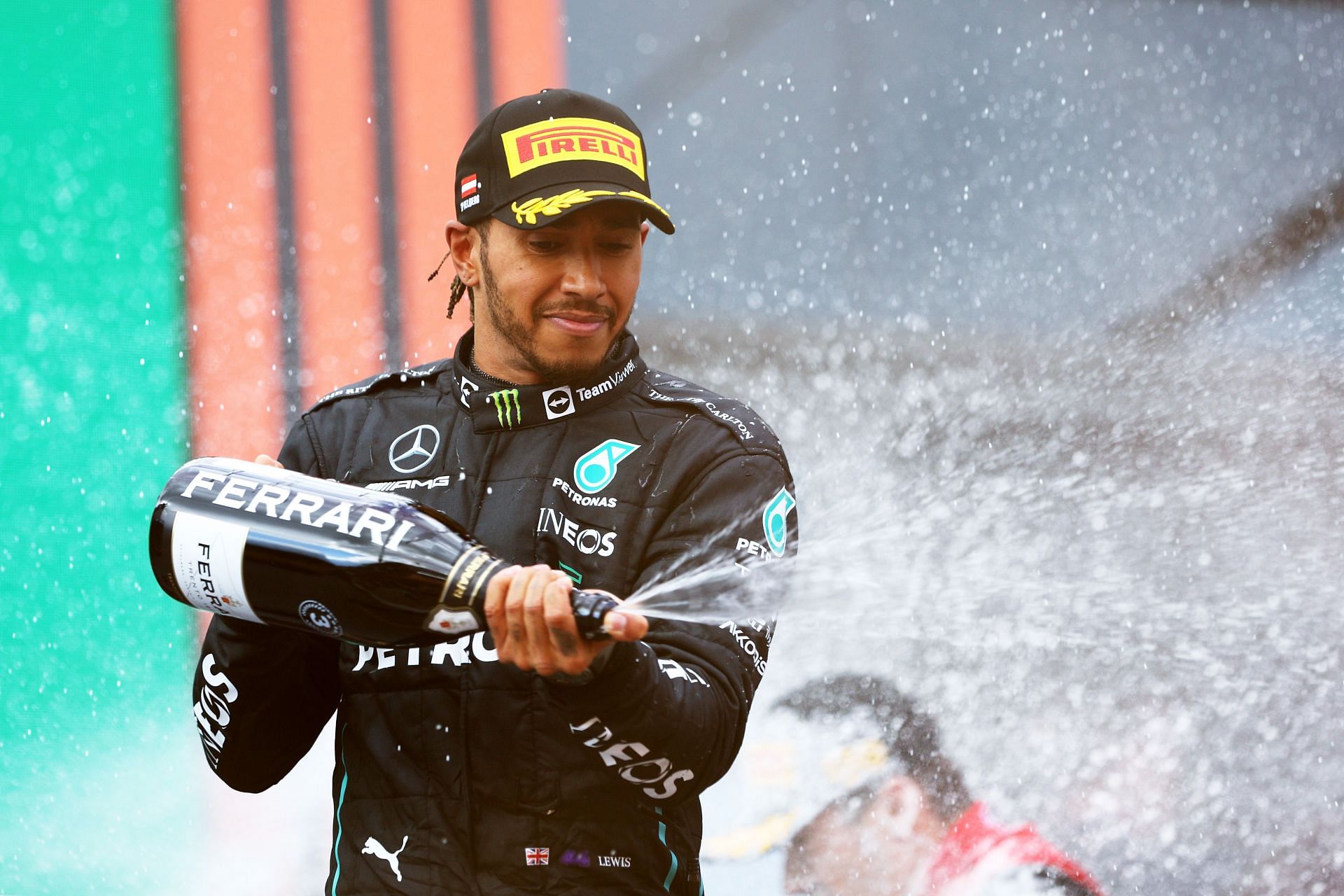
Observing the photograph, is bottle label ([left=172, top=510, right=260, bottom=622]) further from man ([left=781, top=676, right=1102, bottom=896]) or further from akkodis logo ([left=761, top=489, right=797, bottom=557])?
man ([left=781, top=676, right=1102, bottom=896])

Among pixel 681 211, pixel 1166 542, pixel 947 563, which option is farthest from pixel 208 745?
pixel 1166 542

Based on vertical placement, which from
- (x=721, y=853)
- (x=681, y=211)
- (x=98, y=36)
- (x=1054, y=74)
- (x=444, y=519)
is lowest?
(x=721, y=853)

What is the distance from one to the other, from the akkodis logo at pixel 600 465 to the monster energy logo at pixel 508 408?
0.09 m

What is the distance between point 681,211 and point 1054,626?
110 cm

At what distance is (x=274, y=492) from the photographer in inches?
49.2

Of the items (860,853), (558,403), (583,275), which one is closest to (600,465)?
(558,403)

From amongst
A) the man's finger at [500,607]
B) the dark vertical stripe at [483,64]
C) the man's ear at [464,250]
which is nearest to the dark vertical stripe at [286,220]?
the dark vertical stripe at [483,64]

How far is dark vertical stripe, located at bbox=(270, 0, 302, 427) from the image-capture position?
8.18 feet

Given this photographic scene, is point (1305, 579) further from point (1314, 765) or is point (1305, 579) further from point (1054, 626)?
point (1054, 626)

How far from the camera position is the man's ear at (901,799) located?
2570 millimetres

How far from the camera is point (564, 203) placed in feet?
4.43

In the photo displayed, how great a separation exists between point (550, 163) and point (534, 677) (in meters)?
0.53

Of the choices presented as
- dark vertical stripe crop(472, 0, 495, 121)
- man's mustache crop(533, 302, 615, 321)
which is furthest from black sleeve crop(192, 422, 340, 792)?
dark vertical stripe crop(472, 0, 495, 121)

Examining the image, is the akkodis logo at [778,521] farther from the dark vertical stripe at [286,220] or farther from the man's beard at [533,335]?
the dark vertical stripe at [286,220]
